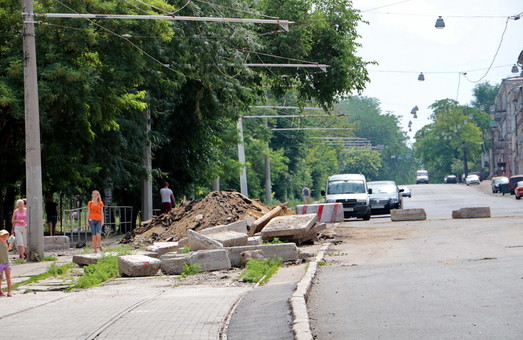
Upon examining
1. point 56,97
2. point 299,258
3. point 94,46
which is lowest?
point 299,258

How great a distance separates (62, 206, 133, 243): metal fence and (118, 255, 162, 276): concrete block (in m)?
12.6

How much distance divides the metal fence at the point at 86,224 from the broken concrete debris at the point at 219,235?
9.81ft

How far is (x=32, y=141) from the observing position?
21.4 metres

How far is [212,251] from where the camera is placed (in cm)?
1816

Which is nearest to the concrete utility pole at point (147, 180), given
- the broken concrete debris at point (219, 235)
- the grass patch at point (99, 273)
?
the broken concrete debris at point (219, 235)

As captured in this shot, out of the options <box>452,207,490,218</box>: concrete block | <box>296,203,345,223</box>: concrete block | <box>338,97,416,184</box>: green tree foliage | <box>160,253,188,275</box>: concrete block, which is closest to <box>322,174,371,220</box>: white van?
<box>296,203,345,223</box>: concrete block

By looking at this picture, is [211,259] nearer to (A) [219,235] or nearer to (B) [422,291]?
(A) [219,235]

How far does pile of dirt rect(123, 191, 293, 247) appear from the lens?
26844mm

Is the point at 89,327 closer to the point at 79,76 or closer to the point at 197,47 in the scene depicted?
the point at 79,76

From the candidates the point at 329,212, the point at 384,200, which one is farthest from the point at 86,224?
the point at 384,200

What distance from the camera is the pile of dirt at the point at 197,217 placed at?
26844 millimetres

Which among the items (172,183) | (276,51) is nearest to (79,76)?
(276,51)

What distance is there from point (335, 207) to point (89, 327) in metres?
25.8

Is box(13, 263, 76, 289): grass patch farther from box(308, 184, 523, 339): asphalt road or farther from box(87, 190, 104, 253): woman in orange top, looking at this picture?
box(308, 184, 523, 339): asphalt road
